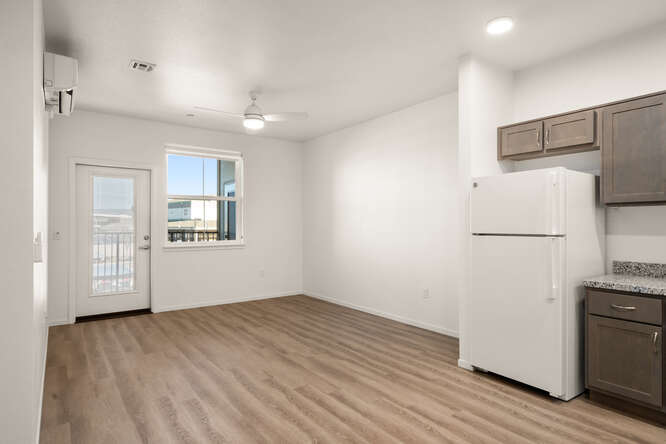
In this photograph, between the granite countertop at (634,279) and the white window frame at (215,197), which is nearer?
the granite countertop at (634,279)

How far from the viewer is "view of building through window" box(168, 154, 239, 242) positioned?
577 cm

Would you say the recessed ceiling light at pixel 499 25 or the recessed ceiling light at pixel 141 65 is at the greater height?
the recessed ceiling light at pixel 141 65

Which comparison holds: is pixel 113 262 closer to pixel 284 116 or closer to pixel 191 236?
pixel 191 236

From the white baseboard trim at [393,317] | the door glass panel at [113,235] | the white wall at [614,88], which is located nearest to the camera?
the white wall at [614,88]

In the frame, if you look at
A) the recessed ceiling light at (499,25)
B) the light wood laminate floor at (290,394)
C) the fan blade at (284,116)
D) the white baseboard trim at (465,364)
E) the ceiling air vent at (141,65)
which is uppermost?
the ceiling air vent at (141,65)

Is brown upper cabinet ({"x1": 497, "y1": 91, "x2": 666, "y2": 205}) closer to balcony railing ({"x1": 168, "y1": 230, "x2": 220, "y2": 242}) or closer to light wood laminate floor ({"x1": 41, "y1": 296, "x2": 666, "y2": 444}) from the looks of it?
light wood laminate floor ({"x1": 41, "y1": 296, "x2": 666, "y2": 444})

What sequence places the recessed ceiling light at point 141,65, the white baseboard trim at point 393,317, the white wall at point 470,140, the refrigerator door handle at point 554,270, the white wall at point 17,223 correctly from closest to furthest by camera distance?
the white wall at point 17,223 < the refrigerator door handle at point 554,270 < the white wall at point 470,140 < the recessed ceiling light at point 141,65 < the white baseboard trim at point 393,317

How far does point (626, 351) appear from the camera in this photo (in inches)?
99.3

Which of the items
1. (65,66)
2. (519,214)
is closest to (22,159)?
(65,66)

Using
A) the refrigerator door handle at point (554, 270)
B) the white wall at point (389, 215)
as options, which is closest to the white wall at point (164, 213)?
the white wall at point (389, 215)

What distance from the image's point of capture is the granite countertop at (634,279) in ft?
8.01

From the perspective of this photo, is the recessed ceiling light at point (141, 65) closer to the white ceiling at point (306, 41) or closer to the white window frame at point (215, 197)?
the white ceiling at point (306, 41)

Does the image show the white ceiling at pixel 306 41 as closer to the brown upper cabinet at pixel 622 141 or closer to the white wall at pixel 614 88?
the white wall at pixel 614 88

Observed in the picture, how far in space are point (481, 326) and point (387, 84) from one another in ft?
8.37
